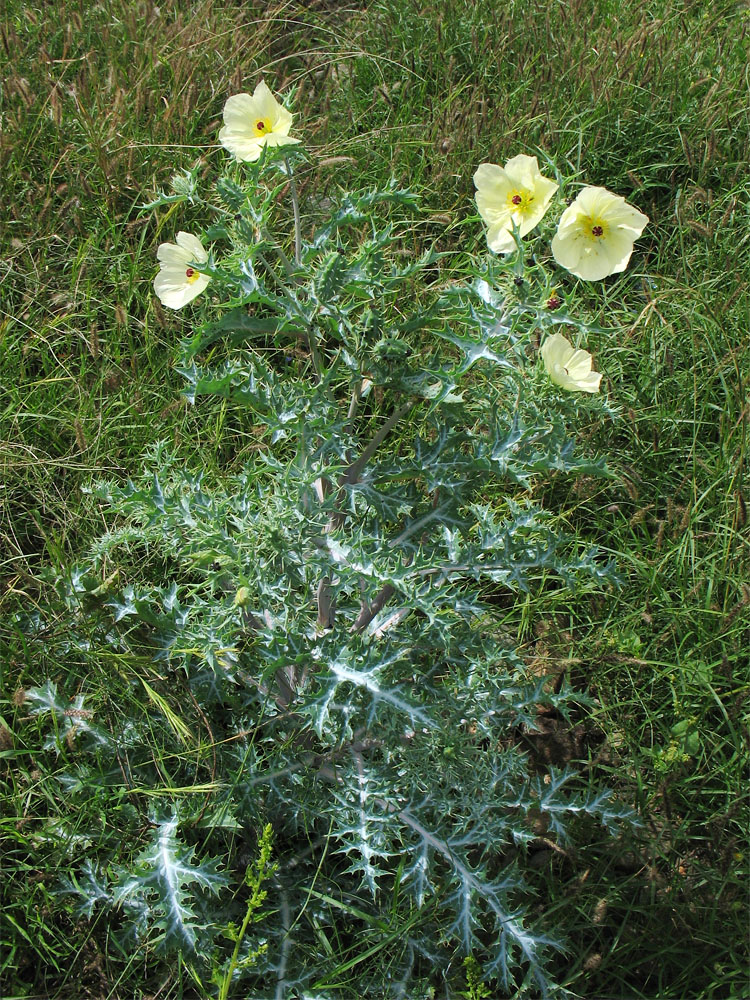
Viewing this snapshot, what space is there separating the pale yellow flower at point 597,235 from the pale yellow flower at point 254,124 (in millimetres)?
605

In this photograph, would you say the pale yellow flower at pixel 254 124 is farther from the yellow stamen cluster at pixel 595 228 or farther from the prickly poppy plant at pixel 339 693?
the yellow stamen cluster at pixel 595 228

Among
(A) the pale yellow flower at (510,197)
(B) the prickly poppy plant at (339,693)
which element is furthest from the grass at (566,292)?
(A) the pale yellow flower at (510,197)

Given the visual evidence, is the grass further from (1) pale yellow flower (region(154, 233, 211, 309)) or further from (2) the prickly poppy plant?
(1) pale yellow flower (region(154, 233, 211, 309))

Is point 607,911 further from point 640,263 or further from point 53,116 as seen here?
point 53,116

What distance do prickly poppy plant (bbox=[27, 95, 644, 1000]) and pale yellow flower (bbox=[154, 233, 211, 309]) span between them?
4.5 inches

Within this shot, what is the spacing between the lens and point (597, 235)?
1.86m

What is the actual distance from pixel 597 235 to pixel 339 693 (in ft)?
3.52

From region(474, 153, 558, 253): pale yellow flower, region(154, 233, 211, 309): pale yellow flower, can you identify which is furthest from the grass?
region(154, 233, 211, 309): pale yellow flower

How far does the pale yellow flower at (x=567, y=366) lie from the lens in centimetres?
176

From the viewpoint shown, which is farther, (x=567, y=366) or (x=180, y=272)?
(x=180, y=272)

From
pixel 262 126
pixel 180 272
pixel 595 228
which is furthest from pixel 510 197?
pixel 180 272

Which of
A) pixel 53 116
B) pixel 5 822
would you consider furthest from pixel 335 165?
pixel 5 822

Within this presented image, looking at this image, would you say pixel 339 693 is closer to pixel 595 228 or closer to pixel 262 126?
pixel 595 228

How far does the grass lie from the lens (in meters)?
1.97
